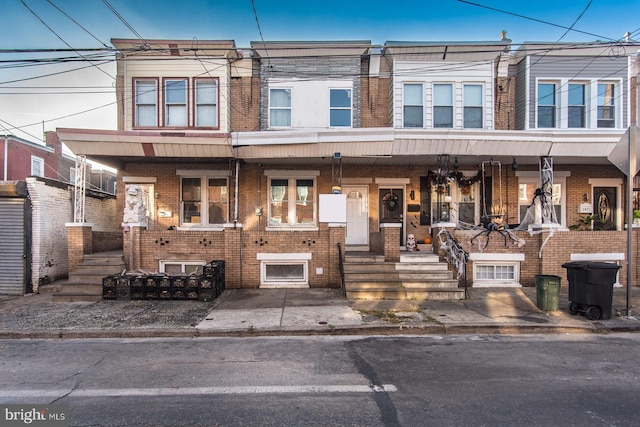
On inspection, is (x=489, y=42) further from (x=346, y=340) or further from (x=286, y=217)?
(x=346, y=340)

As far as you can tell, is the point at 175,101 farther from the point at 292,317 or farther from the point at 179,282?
the point at 292,317

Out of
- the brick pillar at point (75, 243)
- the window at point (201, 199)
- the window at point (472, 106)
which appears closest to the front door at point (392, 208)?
the window at point (472, 106)

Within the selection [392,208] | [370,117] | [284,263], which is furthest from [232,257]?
[370,117]

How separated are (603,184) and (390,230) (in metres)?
8.59

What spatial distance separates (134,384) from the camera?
Answer: 470cm

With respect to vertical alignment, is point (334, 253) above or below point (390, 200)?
below

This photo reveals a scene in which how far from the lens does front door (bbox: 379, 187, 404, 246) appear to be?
13.1 metres

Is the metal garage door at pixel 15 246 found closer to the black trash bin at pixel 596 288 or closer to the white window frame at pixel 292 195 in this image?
the white window frame at pixel 292 195

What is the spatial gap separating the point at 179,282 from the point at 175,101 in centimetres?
683

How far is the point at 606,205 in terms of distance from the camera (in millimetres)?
13273

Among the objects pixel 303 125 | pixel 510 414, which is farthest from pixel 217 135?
pixel 510 414

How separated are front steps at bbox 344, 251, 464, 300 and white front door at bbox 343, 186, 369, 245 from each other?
1.94 m

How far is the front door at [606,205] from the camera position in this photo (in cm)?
1321

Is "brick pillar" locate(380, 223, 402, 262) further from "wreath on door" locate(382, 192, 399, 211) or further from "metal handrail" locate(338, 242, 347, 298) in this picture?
"wreath on door" locate(382, 192, 399, 211)
